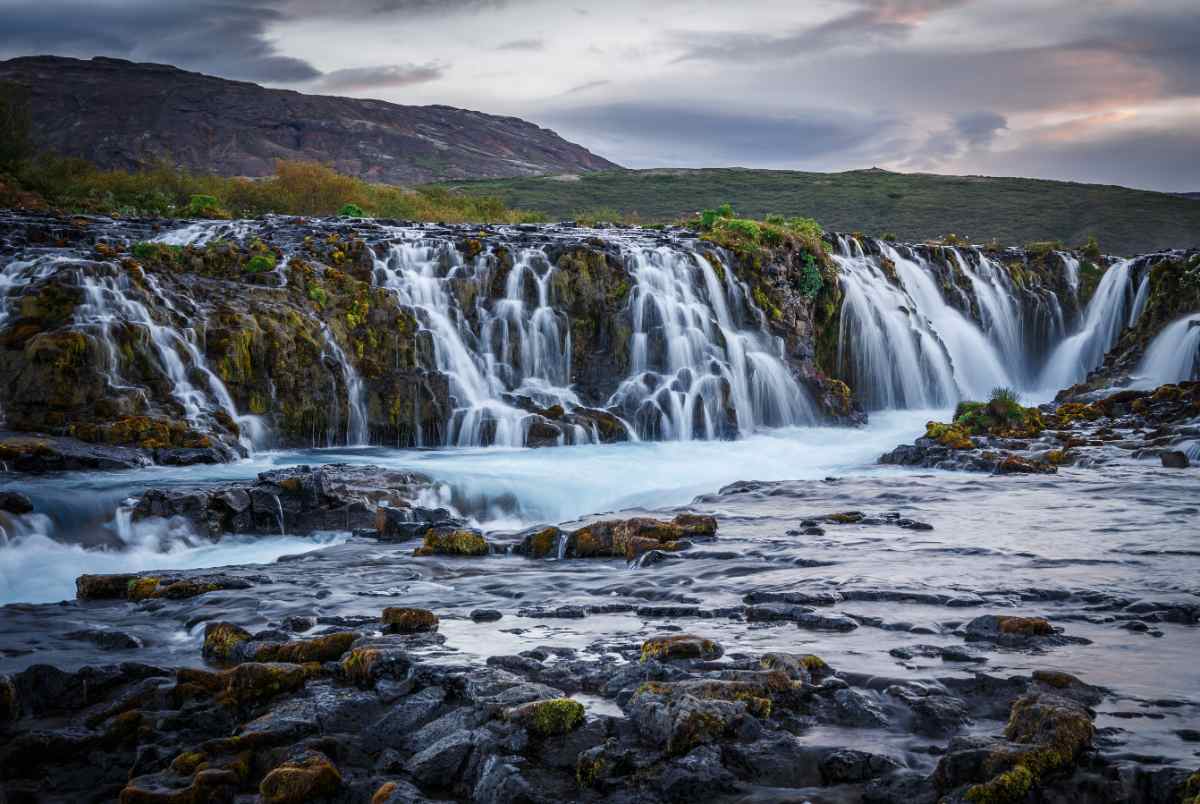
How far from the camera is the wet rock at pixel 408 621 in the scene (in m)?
8.38

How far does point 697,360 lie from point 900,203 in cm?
5949

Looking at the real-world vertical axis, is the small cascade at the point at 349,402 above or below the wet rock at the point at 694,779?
above

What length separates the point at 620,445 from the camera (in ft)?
72.5

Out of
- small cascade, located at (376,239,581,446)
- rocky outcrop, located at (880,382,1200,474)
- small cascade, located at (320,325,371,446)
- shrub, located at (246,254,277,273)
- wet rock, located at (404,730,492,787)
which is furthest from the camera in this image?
shrub, located at (246,254,277,273)

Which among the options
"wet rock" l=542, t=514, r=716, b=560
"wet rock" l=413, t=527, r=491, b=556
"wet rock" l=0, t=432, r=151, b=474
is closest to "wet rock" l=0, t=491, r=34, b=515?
"wet rock" l=0, t=432, r=151, b=474

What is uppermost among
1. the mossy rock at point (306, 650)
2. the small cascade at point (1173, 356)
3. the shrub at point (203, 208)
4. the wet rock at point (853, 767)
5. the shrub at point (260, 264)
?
the shrub at point (203, 208)

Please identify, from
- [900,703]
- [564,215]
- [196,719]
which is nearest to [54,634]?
[196,719]

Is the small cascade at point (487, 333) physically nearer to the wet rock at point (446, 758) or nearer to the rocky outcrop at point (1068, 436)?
the rocky outcrop at point (1068, 436)

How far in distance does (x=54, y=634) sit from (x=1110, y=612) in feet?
30.7

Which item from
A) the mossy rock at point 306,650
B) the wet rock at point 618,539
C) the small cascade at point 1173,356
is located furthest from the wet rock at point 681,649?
the small cascade at point 1173,356

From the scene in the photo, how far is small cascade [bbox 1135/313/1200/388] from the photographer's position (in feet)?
90.6

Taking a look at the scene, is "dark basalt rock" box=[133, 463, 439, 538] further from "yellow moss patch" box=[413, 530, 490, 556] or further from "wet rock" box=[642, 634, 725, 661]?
"wet rock" box=[642, 634, 725, 661]

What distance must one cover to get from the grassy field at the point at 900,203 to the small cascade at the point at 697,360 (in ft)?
98.7

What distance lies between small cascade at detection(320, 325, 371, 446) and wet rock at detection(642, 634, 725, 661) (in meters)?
14.8
